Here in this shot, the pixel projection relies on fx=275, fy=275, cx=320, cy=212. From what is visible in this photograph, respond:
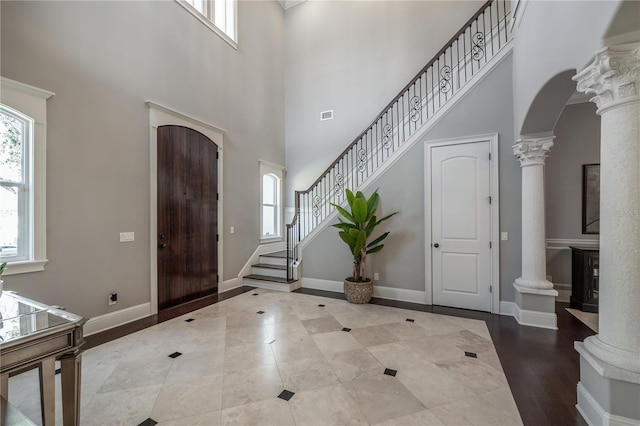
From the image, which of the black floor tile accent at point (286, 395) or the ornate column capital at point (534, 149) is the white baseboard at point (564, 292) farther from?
the black floor tile accent at point (286, 395)

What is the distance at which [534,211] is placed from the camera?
3.67 metres

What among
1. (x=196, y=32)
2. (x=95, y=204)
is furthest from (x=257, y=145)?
(x=95, y=204)

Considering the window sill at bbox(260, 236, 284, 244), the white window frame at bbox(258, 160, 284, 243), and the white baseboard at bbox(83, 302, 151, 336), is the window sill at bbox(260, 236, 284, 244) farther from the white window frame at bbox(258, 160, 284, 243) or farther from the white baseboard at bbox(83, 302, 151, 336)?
the white baseboard at bbox(83, 302, 151, 336)

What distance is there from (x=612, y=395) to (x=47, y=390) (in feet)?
10.7

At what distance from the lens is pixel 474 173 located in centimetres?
421

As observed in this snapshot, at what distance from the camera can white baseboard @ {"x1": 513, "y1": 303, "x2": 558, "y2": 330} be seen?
352cm

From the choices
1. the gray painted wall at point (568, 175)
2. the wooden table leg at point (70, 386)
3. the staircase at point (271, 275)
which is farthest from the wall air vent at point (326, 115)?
the wooden table leg at point (70, 386)

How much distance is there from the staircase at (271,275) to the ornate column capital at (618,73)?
15.5ft

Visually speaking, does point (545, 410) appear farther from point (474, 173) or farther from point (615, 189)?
point (474, 173)

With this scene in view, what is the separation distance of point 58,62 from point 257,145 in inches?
140

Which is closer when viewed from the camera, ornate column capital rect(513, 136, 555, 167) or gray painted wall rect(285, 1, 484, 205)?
ornate column capital rect(513, 136, 555, 167)

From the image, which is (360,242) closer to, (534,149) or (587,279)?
(534,149)

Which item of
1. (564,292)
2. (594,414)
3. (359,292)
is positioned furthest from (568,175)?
(594,414)

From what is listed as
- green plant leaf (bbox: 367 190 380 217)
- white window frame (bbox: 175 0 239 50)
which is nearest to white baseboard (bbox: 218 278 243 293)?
green plant leaf (bbox: 367 190 380 217)
